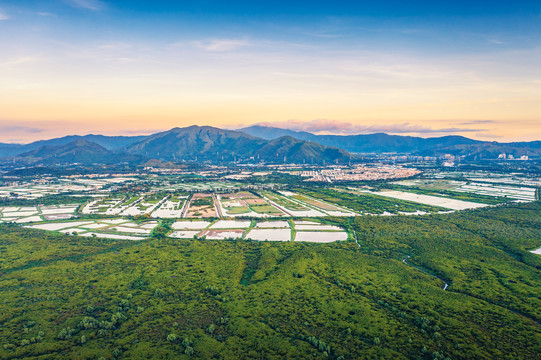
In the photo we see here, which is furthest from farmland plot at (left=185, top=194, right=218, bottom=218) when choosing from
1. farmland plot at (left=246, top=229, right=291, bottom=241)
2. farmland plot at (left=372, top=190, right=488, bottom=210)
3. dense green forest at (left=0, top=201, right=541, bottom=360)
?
farmland plot at (left=372, top=190, right=488, bottom=210)

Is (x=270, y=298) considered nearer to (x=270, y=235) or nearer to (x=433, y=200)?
(x=270, y=235)

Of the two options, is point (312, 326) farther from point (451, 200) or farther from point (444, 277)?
point (451, 200)

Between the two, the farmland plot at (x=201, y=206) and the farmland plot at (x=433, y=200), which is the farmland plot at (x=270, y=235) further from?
the farmland plot at (x=433, y=200)

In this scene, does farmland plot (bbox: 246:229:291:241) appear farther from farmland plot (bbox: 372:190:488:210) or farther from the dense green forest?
farmland plot (bbox: 372:190:488:210)

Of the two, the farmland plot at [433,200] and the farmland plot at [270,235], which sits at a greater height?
the farmland plot at [433,200]

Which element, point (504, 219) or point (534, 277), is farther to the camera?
point (504, 219)

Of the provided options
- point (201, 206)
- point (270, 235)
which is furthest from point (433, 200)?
point (201, 206)

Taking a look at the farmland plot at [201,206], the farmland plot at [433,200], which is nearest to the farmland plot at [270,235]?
the farmland plot at [201,206]

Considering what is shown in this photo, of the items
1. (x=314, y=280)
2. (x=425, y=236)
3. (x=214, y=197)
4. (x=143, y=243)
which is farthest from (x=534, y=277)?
(x=214, y=197)
